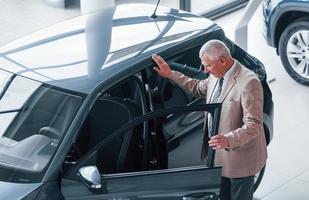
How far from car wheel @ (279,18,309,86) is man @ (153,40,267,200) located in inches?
133

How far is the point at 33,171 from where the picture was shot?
422cm

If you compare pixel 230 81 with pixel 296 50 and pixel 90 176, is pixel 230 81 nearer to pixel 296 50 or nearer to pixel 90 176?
pixel 90 176

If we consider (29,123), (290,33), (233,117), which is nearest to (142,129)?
(233,117)

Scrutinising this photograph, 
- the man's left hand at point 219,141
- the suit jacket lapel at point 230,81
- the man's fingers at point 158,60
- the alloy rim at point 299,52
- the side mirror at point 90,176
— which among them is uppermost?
the man's fingers at point 158,60

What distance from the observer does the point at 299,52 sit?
792 cm

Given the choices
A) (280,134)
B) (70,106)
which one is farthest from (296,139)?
(70,106)

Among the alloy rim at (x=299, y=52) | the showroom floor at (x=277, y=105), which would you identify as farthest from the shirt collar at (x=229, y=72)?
the alloy rim at (x=299, y=52)

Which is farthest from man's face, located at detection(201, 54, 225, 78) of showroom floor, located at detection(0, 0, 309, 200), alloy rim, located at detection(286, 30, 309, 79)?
alloy rim, located at detection(286, 30, 309, 79)

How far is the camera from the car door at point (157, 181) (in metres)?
4.17

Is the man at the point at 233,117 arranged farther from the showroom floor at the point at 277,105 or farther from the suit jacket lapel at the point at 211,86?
the showroom floor at the point at 277,105

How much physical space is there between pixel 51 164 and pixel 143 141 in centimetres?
64

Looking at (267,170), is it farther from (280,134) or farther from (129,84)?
(129,84)

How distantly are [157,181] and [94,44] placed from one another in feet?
3.54

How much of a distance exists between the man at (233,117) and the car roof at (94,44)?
281mm
